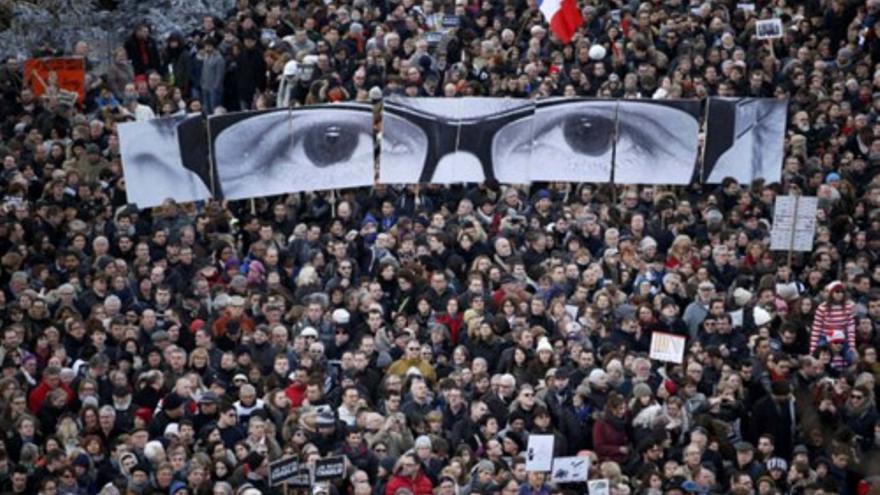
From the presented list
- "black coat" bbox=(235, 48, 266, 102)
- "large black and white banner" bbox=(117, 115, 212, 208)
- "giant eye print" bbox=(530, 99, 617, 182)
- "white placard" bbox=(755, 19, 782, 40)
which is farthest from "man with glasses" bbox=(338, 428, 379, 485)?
"white placard" bbox=(755, 19, 782, 40)

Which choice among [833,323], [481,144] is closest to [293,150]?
[481,144]

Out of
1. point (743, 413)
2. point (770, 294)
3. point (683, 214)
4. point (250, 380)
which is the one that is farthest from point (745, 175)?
point (250, 380)

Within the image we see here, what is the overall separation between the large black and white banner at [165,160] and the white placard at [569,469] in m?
7.70

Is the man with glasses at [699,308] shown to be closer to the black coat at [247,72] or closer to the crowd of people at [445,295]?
the crowd of people at [445,295]

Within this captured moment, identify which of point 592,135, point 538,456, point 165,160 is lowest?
point 538,456

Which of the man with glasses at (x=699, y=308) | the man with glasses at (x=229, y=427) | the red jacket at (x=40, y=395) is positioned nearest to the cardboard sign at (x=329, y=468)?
the man with glasses at (x=229, y=427)

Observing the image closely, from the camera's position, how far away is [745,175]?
29.9m

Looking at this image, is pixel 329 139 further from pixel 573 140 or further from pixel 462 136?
pixel 573 140

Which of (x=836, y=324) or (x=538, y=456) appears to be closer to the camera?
(x=538, y=456)

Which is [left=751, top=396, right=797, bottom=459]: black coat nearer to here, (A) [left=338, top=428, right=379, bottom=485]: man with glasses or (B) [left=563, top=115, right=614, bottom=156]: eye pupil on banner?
(A) [left=338, top=428, right=379, bottom=485]: man with glasses

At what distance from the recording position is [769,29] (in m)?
32.6

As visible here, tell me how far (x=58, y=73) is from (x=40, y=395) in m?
8.53

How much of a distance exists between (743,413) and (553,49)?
366 inches

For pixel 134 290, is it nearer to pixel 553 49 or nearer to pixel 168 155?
pixel 168 155
